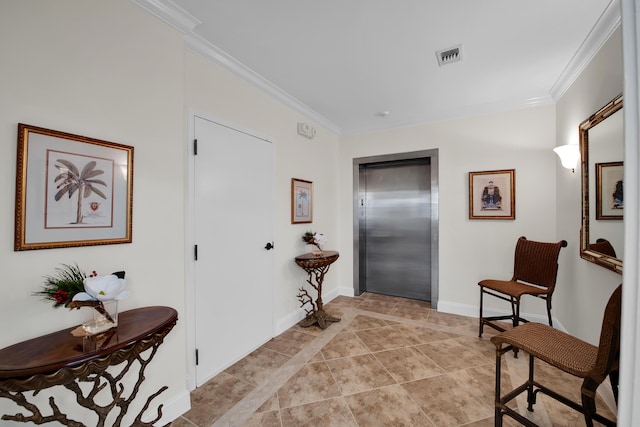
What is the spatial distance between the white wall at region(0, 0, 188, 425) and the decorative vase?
0.75ft

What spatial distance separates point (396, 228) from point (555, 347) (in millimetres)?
2742

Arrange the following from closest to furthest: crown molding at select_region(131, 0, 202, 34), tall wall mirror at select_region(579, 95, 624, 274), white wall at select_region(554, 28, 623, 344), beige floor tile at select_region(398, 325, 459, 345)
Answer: crown molding at select_region(131, 0, 202, 34)
tall wall mirror at select_region(579, 95, 624, 274)
white wall at select_region(554, 28, 623, 344)
beige floor tile at select_region(398, 325, 459, 345)

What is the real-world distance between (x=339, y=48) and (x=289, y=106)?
111cm

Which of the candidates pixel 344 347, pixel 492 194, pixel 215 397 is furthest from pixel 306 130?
pixel 215 397

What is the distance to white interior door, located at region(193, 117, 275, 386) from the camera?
2193 mm

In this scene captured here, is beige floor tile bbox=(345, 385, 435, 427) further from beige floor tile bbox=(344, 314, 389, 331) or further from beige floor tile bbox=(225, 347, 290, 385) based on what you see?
beige floor tile bbox=(344, 314, 389, 331)

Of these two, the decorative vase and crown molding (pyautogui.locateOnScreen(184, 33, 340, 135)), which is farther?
crown molding (pyautogui.locateOnScreen(184, 33, 340, 135))

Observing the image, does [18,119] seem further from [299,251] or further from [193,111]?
[299,251]

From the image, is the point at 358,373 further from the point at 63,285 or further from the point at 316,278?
the point at 63,285

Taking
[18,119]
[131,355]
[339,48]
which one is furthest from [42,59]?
[339,48]

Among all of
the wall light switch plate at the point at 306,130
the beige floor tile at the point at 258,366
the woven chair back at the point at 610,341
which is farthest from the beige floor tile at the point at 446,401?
the wall light switch plate at the point at 306,130

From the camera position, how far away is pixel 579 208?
2.46 meters

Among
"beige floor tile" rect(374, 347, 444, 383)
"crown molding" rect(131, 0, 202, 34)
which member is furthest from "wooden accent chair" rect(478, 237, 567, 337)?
"crown molding" rect(131, 0, 202, 34)

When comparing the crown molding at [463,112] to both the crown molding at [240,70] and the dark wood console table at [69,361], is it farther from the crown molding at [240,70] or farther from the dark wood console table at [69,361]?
the dark wood console table at [69,361]
